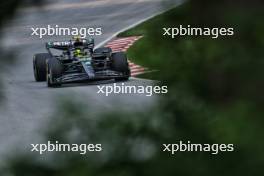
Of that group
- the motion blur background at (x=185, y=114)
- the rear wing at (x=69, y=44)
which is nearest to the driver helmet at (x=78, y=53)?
the rear wing at (x=69, y=44)

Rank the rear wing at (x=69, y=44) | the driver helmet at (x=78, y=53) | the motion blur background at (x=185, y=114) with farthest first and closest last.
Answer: the driver helmet at (x=78, y=53) < the rear wing at (x=69, y=44) < the motion blur background at (x=185, y=114)

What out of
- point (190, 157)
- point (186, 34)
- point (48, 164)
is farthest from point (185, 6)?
point (48, 164)

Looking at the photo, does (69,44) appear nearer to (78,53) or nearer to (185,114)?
(185,114)

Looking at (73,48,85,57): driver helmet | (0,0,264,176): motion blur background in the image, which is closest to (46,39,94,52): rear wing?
(0,0,264,176): motion blur background

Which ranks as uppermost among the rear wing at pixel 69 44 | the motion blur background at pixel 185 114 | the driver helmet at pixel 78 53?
the motion blur background at pixel 185 114

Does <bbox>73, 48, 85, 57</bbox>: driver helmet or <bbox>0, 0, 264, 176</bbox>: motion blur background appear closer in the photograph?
<bbox>0, 0, 264, 176</bbox>: motion blur background

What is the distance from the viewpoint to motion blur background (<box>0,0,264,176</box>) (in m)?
1.02

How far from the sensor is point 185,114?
1.10 metres

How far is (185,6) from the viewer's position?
3.54ft

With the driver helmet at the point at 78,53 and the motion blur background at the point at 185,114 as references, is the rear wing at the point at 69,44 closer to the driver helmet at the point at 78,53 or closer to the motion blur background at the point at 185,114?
the motion blur background at the point at 185,114

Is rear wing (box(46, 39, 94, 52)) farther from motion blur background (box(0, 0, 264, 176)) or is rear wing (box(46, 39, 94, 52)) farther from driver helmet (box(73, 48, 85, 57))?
driver helmet (box(73, 48, 85, 57))

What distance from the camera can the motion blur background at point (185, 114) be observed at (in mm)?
1018

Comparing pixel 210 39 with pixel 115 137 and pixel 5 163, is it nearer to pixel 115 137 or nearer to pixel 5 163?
pixel 115 137

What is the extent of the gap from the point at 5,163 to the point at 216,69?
311 mm
